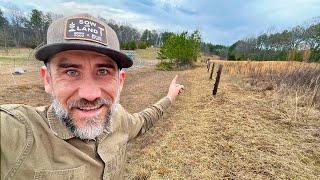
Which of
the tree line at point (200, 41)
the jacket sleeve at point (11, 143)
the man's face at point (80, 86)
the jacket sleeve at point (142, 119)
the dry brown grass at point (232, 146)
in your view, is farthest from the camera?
the tree line at point (200, 41)

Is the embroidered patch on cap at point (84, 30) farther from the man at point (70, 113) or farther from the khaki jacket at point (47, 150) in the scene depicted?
the khaki jacket at point (47, 150)

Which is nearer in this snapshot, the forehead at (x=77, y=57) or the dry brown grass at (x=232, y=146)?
the forehead at (x=77, y=57)

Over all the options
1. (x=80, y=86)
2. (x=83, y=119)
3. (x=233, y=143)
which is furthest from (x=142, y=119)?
(x=233, y=143)

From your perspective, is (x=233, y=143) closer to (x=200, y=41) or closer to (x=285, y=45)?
(x=200, y=41)

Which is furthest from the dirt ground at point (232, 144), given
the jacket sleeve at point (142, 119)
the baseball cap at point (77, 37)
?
the baseball cap at point (77, 37)

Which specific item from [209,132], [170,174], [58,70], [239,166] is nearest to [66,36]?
[58,70]

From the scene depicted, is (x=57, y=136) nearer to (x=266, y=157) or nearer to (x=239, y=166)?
(x=239, y=166)

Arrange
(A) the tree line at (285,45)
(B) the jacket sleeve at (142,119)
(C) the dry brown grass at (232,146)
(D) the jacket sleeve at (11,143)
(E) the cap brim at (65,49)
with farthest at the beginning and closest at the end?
(A) the tree line at (285,45) → (C) the dry brown grass at (232,146) → (B) the jacket sleeve at (142,119) → (E) the cap brim at (65,49) → (D) the jacket sleeve at (11,143)

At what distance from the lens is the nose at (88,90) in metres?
1.27

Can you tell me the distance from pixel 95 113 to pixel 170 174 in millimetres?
2372

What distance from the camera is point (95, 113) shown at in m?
1.37

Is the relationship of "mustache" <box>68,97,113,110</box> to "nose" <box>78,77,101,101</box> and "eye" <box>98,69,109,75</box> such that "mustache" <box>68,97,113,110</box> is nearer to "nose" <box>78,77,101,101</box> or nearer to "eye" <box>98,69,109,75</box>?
"nose" <box>78,77,101,101</box>

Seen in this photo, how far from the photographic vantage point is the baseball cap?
1.15m

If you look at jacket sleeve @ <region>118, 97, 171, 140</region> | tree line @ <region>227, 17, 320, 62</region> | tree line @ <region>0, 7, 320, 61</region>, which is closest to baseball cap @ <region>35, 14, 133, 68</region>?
jacket sleeve @ <region>118, 97, 171, 140</region>
